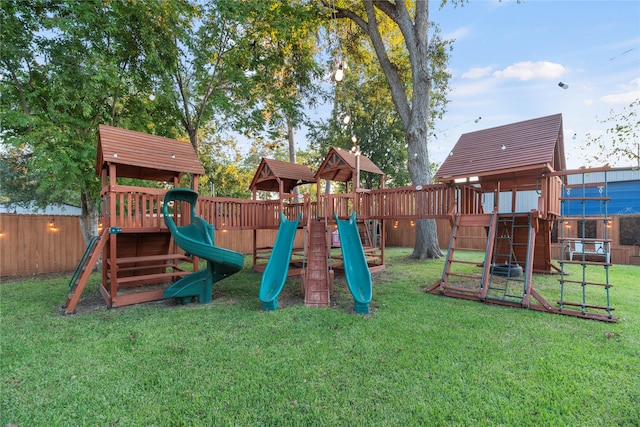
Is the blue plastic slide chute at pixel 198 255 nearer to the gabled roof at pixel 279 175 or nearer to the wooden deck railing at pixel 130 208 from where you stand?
the wooden deck railing at pixel 130 208

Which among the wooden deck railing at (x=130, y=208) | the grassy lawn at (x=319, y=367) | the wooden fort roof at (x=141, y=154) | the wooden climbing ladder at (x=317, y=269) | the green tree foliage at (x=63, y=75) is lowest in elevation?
the grassy lawn at (x=319, y=367)

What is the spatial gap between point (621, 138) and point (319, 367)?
884 inches

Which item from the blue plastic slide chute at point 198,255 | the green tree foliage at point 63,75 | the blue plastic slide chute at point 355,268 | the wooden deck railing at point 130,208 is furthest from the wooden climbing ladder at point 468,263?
the green tree foliage at point 63,75

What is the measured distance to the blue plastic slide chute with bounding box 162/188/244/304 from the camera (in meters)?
5.40

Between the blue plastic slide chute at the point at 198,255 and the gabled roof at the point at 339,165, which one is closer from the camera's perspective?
the blue plastic slide chute at the point at 198,255

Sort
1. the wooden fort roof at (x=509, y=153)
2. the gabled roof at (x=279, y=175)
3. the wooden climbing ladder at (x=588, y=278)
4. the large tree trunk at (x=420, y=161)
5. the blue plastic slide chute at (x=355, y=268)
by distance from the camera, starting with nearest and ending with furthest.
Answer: the wooden climbing ladder at (x=588, y=278) → the blue plastic slide chute at (x=355, y=268) → the wooden fort roof at (x=509, y=153) → the gabled roof at (x=279, y=175) → the large tree trunk at (x=420, y=161)

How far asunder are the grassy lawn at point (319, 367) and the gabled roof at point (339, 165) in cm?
526

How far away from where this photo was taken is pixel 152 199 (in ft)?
21.4

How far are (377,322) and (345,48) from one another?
13963mm

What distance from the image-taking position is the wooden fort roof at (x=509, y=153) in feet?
19.7

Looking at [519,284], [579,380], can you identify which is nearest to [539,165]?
[519,284]

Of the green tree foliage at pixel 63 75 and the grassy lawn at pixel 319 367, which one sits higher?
the green tree foliage at pixel 63 75

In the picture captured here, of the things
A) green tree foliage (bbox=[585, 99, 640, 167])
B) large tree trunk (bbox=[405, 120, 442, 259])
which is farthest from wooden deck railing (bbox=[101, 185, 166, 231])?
green tree foliage (bbox=[585, 99, 640, 167])

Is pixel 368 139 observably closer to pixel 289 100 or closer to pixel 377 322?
pixel 289 100
